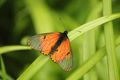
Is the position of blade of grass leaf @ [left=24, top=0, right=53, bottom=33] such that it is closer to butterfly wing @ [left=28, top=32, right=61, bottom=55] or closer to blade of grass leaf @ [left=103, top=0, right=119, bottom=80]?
butterfly wing @ [left=28, top=32, right=61, bottom=55]

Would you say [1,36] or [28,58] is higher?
[1,36]

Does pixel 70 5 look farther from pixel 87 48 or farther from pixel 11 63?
pixel 87 48

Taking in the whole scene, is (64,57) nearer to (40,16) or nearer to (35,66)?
(35,66)

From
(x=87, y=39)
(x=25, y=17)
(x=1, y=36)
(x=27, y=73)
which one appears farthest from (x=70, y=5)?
(x=27, y=73)

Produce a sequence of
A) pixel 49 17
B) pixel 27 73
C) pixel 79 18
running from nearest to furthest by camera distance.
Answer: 1. pixel 27 73
2. pixel 49 17
3. pixel 79 18

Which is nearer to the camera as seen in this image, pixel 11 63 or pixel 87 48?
pixel 87 48

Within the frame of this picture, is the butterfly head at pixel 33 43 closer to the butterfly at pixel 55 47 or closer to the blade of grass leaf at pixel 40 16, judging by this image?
the butterfly at pixel 55 47

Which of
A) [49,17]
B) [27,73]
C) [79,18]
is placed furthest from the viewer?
[79,18]
